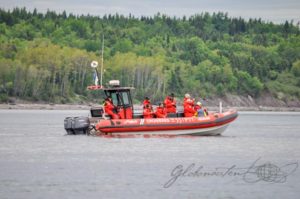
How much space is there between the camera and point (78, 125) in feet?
137

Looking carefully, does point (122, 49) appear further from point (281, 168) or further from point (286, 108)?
point (281, 168)

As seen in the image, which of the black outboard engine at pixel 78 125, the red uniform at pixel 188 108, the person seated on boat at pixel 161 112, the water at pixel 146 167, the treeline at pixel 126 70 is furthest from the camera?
the treeline at pixel 126 70

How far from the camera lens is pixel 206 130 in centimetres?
4178

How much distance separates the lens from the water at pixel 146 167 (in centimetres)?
2708

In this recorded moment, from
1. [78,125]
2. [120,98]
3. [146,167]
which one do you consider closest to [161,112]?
[120,98]

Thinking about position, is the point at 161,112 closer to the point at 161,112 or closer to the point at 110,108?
the point at 161,112

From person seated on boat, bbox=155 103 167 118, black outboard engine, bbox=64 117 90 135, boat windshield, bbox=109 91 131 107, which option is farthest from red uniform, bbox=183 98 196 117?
black outboard engine, bbox=64 117 90 135

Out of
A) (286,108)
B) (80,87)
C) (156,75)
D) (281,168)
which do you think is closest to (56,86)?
(80,87)

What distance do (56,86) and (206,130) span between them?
92.6m

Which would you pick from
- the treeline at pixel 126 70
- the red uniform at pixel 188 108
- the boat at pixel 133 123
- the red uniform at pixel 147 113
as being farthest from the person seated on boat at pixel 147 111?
the treeline at pixel 126 70

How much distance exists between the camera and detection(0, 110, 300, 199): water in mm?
27078

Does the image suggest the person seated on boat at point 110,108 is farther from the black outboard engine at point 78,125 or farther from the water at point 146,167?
the water at point 146,167

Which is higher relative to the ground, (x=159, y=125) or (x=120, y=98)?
(x=120, y=98)

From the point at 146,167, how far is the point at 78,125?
9534 mm
